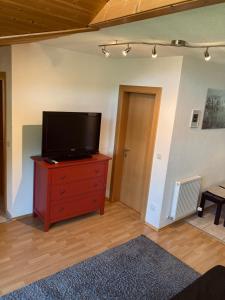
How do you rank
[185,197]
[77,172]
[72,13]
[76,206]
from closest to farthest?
[72,13] → [77,172] → [76,206] → [185,197]

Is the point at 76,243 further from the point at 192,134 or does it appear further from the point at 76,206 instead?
the point at 192,134

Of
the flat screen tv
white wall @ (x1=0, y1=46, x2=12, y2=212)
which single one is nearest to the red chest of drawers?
the flat screen tv

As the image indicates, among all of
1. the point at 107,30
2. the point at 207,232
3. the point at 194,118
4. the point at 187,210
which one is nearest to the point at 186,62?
the point at 194,118

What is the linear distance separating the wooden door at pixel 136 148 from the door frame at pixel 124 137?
0.07 metres

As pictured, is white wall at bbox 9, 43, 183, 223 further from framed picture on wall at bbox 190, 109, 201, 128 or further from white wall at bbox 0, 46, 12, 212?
framed picture on wall at bbox 190, 109, 201, 128

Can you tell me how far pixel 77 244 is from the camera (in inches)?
126

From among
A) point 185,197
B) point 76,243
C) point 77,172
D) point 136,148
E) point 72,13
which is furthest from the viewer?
point 136,148

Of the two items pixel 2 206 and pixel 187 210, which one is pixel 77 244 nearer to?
pixel 2 206

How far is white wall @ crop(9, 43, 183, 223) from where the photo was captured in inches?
126

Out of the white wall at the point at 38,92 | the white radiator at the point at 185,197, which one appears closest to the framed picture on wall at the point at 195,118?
the white radiator at the point at 185,197

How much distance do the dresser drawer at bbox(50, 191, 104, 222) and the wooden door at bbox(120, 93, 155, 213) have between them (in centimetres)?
66

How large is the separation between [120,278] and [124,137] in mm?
2247

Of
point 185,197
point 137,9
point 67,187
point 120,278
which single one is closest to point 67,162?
point 67,187

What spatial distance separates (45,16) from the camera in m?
1.56
